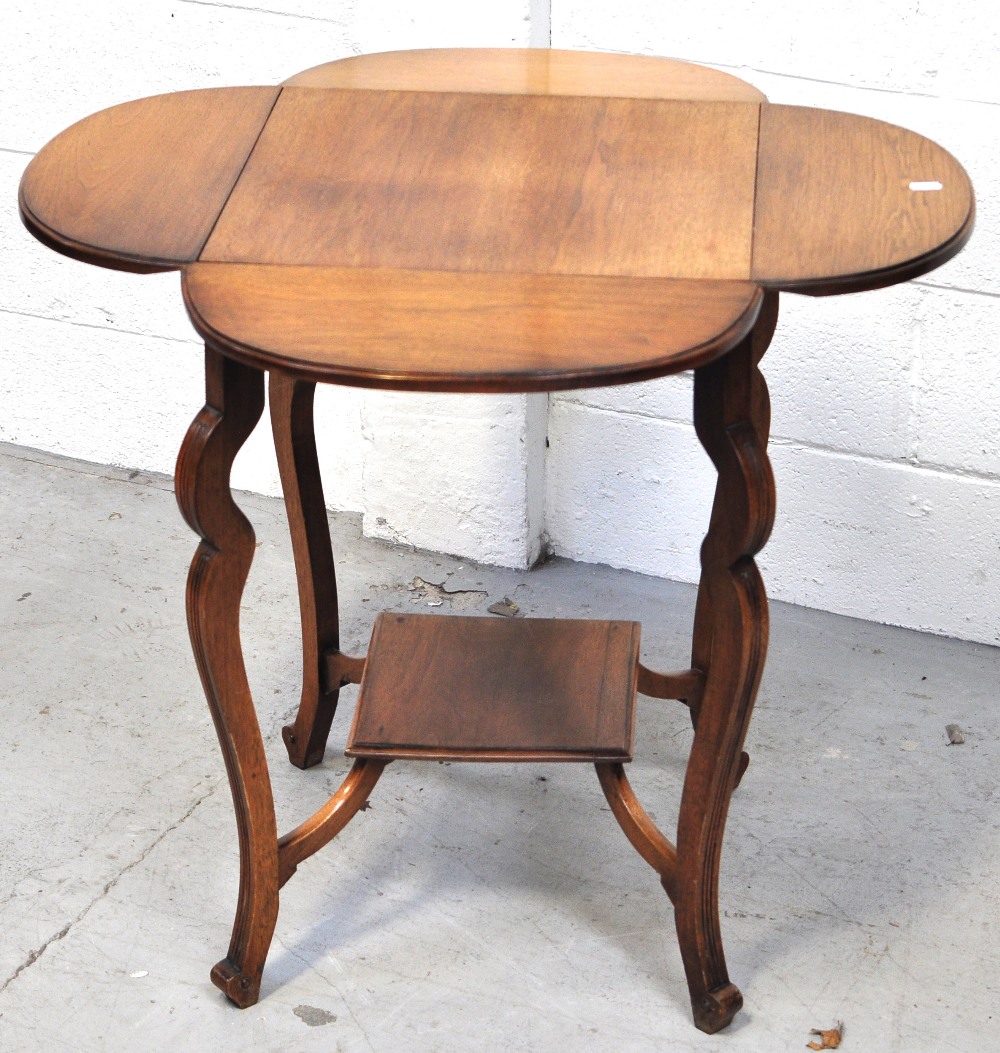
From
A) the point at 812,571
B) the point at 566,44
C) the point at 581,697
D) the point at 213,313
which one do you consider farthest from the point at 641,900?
the point at 566,44

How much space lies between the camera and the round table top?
1.37 metres

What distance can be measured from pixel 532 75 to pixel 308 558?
2.49ft

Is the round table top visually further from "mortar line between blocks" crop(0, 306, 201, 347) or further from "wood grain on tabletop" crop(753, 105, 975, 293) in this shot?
"mortar line between blocks" crop(0, 306, 201, 347)

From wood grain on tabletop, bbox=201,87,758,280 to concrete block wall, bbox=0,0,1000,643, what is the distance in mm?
626

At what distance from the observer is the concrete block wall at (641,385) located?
92.4 inches

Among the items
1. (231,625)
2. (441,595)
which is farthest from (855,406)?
(231,625)

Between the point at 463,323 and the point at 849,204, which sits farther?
the point at 849,204

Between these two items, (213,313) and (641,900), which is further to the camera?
(641,900)

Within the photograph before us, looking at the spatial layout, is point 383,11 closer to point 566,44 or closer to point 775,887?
point 566,44

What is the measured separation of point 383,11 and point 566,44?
1.06ft

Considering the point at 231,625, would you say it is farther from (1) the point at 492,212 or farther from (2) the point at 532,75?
(2) the point at 532,75

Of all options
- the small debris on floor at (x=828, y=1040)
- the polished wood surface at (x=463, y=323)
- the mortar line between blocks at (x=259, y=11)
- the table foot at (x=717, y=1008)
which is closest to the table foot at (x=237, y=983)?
the table foot at (x=717, y=1008)

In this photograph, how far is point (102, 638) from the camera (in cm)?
263

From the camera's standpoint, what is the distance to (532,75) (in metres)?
1.94
